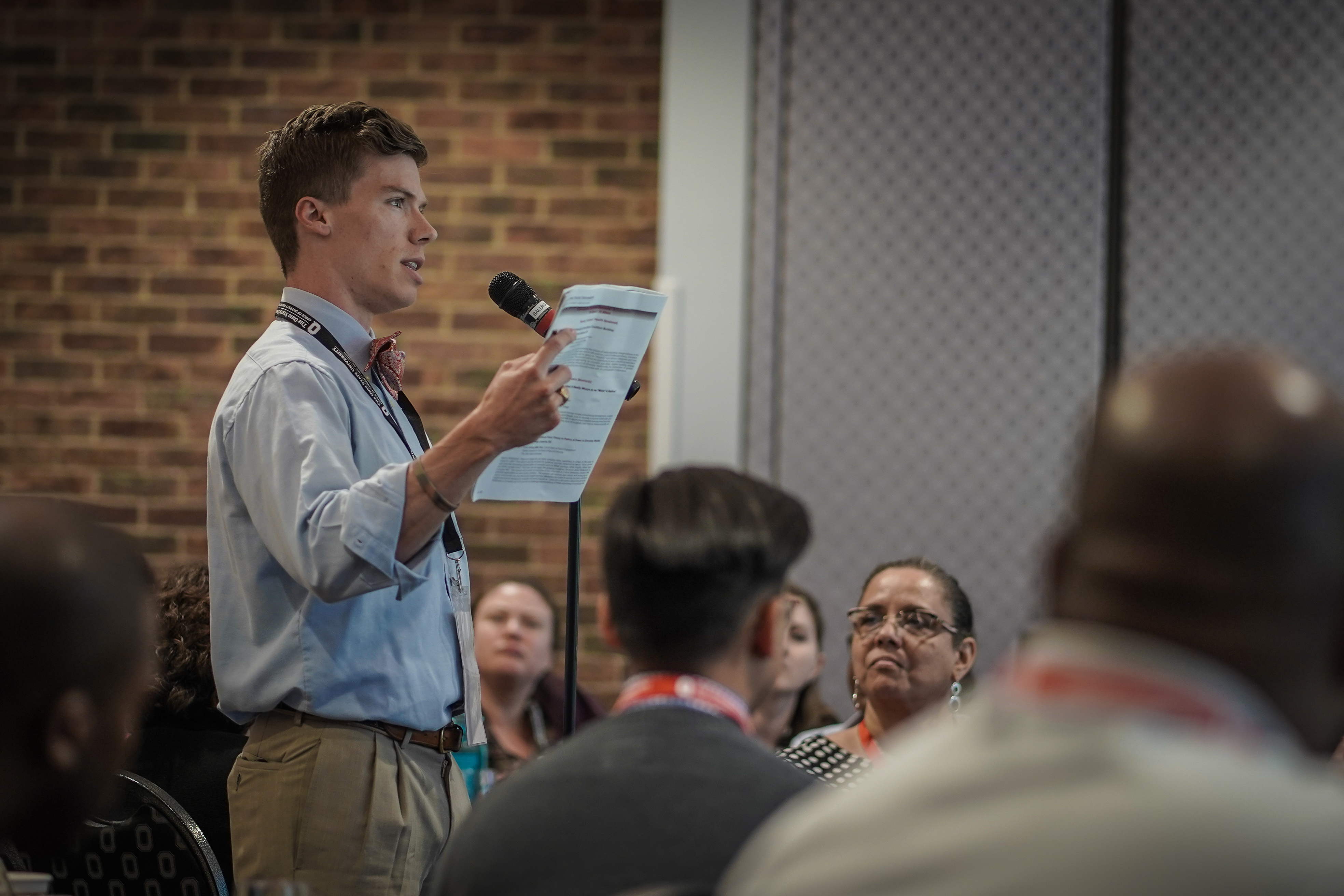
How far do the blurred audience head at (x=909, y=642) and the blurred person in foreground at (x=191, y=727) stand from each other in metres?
1.19

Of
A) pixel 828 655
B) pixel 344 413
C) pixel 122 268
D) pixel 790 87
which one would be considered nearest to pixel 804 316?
pixel 790 87

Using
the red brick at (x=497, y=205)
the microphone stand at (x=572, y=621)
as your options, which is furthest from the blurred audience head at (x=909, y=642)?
the red brick at (x=497, y=205)

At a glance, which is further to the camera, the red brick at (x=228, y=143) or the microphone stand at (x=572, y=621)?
the red brick at (x=228, y=143)

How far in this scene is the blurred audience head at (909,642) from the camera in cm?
266

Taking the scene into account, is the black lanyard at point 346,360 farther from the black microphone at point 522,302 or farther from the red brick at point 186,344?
the red brick at point 186,344

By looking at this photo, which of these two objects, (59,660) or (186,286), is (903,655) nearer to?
(59,660)

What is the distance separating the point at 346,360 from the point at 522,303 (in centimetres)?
27

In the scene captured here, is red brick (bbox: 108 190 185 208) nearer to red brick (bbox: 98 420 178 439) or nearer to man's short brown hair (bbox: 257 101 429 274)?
red brick (bbox: 98 420 178 439)

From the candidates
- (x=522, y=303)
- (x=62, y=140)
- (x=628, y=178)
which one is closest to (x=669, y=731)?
(x=522, y=303)

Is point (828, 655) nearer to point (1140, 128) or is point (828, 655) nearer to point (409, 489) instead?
point (1140, 128)

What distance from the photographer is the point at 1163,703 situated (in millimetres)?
698

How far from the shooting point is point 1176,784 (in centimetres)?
65

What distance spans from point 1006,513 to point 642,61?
1608 mm

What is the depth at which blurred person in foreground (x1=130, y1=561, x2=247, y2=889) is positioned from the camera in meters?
2.03
